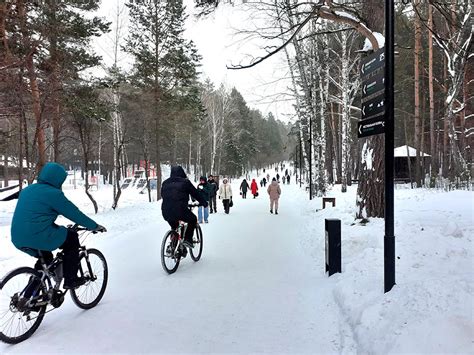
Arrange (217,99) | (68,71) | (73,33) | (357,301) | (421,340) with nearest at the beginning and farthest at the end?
(421,340) < (357,301) < (68,71) < (73,33) < (217,99)

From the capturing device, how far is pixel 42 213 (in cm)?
366

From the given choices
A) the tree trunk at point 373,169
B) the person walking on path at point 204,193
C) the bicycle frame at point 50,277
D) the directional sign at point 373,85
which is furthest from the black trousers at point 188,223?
the person walking on path at point 204,193

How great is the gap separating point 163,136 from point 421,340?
82.8 ft

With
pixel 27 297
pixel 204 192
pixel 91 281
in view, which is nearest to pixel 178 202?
pixel 91 281

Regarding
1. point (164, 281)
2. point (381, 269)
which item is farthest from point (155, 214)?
point (381, 269)

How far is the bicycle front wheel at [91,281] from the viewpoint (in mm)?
4340

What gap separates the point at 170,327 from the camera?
12.8ft

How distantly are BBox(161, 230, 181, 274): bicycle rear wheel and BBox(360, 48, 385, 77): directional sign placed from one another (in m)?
4.00

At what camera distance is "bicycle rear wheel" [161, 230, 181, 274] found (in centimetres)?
599

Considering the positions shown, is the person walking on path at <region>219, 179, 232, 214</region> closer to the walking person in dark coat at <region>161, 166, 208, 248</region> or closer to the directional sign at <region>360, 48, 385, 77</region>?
the walking person in dark coat at <region>161, 166, 208, 248</region>

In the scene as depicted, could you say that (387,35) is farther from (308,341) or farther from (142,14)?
(142,14)

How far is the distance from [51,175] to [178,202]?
2.76m

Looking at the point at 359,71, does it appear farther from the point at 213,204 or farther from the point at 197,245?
the point at 213,204

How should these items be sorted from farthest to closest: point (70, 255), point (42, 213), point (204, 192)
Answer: point (204, 192) < point (70, 255) < point (42, 213)
